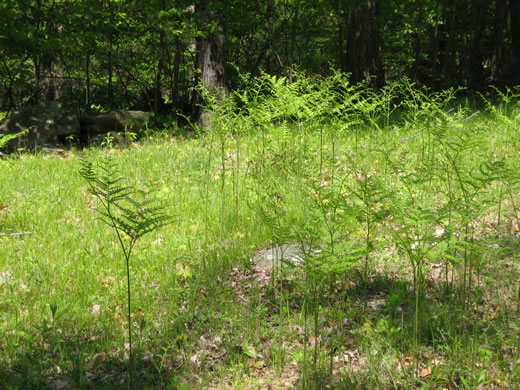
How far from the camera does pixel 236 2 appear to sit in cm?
1191

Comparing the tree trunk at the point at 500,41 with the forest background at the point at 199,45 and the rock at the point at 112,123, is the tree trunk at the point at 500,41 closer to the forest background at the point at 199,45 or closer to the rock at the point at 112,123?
the forest background at the point at 199,45

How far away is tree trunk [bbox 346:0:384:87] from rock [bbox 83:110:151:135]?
484cm

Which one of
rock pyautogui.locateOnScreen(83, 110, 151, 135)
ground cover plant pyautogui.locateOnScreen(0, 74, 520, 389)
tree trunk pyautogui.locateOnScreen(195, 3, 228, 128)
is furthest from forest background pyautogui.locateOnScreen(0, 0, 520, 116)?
ground cover plant pyautogui.locateOnScreen(0, 74, 520, 389)

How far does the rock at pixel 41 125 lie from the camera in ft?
29.0

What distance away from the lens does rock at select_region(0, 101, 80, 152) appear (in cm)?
884

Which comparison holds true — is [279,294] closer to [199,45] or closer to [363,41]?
[363,41]

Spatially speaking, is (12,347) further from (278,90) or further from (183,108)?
(183,108)

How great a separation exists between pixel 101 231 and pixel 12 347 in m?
1.73

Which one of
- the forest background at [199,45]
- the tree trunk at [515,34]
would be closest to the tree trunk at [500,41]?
the forest background at [199,45]

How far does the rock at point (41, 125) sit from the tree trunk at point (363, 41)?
20.1ft

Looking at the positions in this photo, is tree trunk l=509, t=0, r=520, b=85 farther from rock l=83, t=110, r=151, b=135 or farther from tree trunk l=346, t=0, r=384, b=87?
rock l=83, t=110, r=151, b=135

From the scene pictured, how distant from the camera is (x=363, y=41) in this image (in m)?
10.1

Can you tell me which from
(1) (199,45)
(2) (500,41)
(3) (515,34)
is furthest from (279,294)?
(2) (500,41)

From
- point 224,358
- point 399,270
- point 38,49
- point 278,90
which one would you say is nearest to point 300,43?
point 38,49
